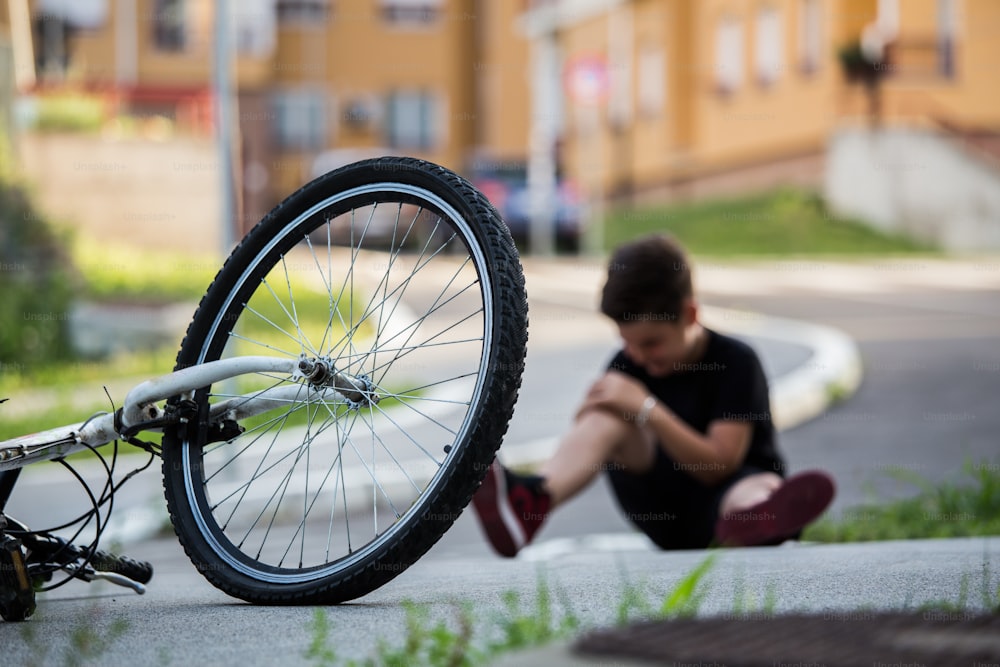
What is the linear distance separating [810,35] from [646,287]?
922 inches

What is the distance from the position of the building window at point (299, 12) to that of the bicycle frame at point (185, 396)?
36.7 meters

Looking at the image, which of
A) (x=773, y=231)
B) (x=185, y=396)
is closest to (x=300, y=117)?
(x=773, y=231)

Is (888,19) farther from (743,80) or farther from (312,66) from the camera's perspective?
(312,66)

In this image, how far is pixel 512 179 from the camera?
81.1ft

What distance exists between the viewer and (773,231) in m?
23.3

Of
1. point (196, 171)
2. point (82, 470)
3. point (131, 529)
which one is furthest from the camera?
point (196, 171)

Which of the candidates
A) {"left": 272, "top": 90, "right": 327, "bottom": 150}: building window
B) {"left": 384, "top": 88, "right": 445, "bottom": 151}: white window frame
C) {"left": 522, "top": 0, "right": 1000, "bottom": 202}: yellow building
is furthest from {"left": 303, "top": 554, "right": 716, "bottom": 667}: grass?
{"left": 384, "top": 88, "right": 445, "bottom": 151}: white window frame

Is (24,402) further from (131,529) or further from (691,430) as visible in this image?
(691,430)

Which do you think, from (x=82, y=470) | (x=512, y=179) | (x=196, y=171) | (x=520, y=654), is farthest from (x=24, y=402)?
(x=512, y=179)

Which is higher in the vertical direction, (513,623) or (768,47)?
(768,47)

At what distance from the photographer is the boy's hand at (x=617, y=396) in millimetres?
4176

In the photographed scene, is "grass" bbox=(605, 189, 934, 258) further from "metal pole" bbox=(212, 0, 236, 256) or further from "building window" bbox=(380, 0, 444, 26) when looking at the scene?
"building window" bbox=(380, 0, 444, 26)

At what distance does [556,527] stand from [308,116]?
34306 millimetres

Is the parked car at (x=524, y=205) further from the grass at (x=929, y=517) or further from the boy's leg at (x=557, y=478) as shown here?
the boy's leg at (x=557, y=478)
